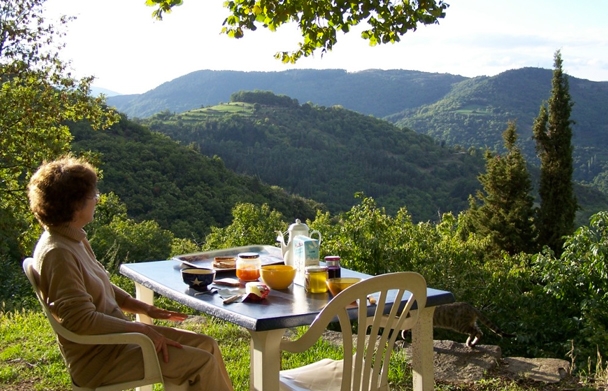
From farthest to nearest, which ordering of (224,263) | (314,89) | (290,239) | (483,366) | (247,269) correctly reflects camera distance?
(314,89) → (483,366) → (224,263) → (290,239) → (247,269)

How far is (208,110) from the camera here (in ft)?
168

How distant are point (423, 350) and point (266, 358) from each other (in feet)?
2.39

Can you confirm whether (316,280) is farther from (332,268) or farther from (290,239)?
(290,239)

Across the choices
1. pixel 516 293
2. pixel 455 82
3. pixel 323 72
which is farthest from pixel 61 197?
pixel 323 72

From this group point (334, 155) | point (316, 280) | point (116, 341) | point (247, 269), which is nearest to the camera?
point (116, 341)

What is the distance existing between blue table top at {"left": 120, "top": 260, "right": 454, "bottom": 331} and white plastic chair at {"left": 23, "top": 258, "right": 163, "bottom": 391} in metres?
0.24

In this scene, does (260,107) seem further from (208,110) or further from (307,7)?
(307,7)

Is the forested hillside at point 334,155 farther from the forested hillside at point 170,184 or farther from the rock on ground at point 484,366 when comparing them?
the rock on ground at point 484,366

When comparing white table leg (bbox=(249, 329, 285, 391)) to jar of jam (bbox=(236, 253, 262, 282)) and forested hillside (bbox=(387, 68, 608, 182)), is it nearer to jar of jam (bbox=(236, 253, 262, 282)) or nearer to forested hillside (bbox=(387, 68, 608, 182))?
jar of jam (bbox=(236, 253, 262, 282))

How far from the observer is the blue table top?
6.83ft

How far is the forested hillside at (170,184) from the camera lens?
782 inches

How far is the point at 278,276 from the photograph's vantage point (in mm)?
2504

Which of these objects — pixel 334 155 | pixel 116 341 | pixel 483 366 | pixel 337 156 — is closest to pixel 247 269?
pixel 116 341

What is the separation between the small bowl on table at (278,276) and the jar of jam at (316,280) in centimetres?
10
